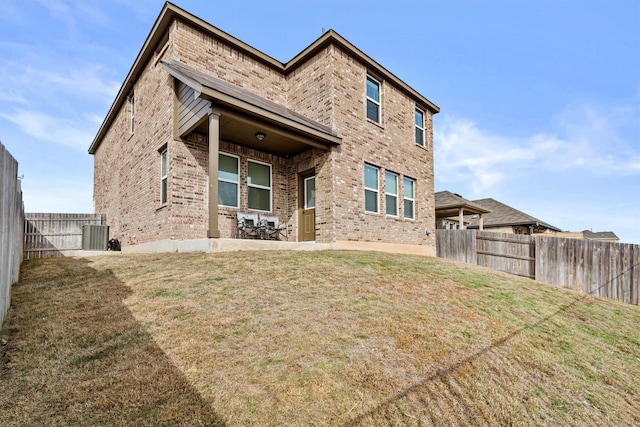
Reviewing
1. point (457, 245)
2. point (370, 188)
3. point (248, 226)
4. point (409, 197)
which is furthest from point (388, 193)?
point (248, 226)

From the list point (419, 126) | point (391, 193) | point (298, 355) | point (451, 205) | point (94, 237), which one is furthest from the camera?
point (451, 205)

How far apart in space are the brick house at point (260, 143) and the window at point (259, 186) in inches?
1.6

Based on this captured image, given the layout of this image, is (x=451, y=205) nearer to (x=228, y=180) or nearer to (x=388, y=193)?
(x=388, y=193)

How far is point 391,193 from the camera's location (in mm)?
12688

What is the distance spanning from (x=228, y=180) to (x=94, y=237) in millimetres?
6138

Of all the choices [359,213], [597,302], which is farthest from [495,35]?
[597,302]

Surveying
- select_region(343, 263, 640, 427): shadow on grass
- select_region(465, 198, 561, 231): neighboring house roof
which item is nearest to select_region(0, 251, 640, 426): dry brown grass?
select_region(343, 263, 640, 427): shadow on grass

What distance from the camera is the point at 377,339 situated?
3734mm

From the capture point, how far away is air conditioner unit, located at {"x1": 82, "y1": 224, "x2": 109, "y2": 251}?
11961 mm

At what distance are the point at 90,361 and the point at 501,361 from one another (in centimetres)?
429

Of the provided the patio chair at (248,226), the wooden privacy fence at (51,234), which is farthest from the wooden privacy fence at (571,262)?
the wooden privacy fence at (51,234)

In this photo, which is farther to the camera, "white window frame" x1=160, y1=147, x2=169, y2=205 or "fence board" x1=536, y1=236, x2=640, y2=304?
"white window frame" x1=160, y1=147, x2=169, y2=205

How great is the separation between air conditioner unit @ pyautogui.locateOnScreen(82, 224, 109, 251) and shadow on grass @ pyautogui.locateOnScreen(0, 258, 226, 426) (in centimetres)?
798

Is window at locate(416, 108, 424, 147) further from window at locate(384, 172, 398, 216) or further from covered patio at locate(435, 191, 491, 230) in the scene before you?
covered patio at locate(435, 191, 491, 230)
